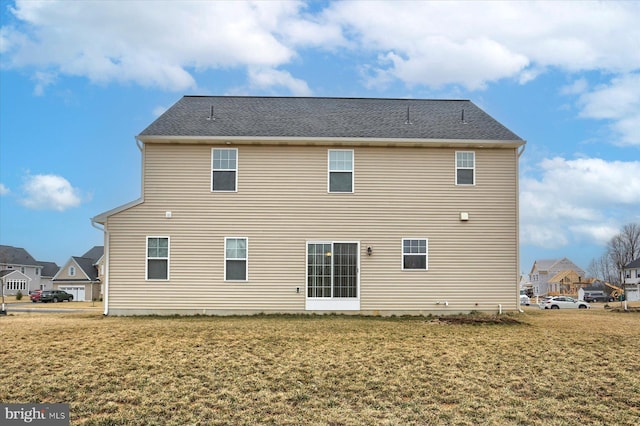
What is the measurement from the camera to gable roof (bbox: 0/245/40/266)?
65606 mm

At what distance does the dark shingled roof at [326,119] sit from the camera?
16.8 metres

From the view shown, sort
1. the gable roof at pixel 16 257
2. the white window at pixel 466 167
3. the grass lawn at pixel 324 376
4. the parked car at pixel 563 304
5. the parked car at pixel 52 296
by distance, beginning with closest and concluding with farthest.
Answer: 1. the grass lawn at pixel 324 376
2. the white window at pixel 466 167
3. the parked car at pixel 563 304
4. the parked car at pixel 52 296
5. the gable roof at pixel 16 257

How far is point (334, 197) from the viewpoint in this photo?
54.6 ft

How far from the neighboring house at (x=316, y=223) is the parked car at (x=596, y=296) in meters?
46.5

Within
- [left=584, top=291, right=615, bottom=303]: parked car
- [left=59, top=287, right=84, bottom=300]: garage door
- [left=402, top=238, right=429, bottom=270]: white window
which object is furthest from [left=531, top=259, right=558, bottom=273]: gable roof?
[left=402, top=238, right=429, bottom=270]: white window

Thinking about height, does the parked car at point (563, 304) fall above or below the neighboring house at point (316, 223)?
below

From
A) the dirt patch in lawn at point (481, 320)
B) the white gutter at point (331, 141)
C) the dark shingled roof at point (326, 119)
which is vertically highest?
the dark shingled roof at point (326, 119)

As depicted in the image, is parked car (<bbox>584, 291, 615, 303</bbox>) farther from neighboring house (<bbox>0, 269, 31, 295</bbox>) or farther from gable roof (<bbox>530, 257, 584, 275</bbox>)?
neighboring house (<bbox>0, 269, 31, 295</bbox>)

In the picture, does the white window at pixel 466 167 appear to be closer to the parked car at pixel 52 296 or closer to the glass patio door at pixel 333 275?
the glass patio door at pixel 333 275

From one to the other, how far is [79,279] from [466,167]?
51.5 metres

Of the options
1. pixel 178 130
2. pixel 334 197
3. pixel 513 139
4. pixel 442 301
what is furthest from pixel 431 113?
pixel 178 130

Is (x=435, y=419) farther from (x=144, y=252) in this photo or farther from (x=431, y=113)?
(x=431, y=113)

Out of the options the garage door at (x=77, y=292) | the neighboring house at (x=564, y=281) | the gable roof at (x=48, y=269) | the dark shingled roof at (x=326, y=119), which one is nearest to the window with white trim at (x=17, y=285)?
the gable roof at (x=48, y=269)

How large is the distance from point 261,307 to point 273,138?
197 inches
